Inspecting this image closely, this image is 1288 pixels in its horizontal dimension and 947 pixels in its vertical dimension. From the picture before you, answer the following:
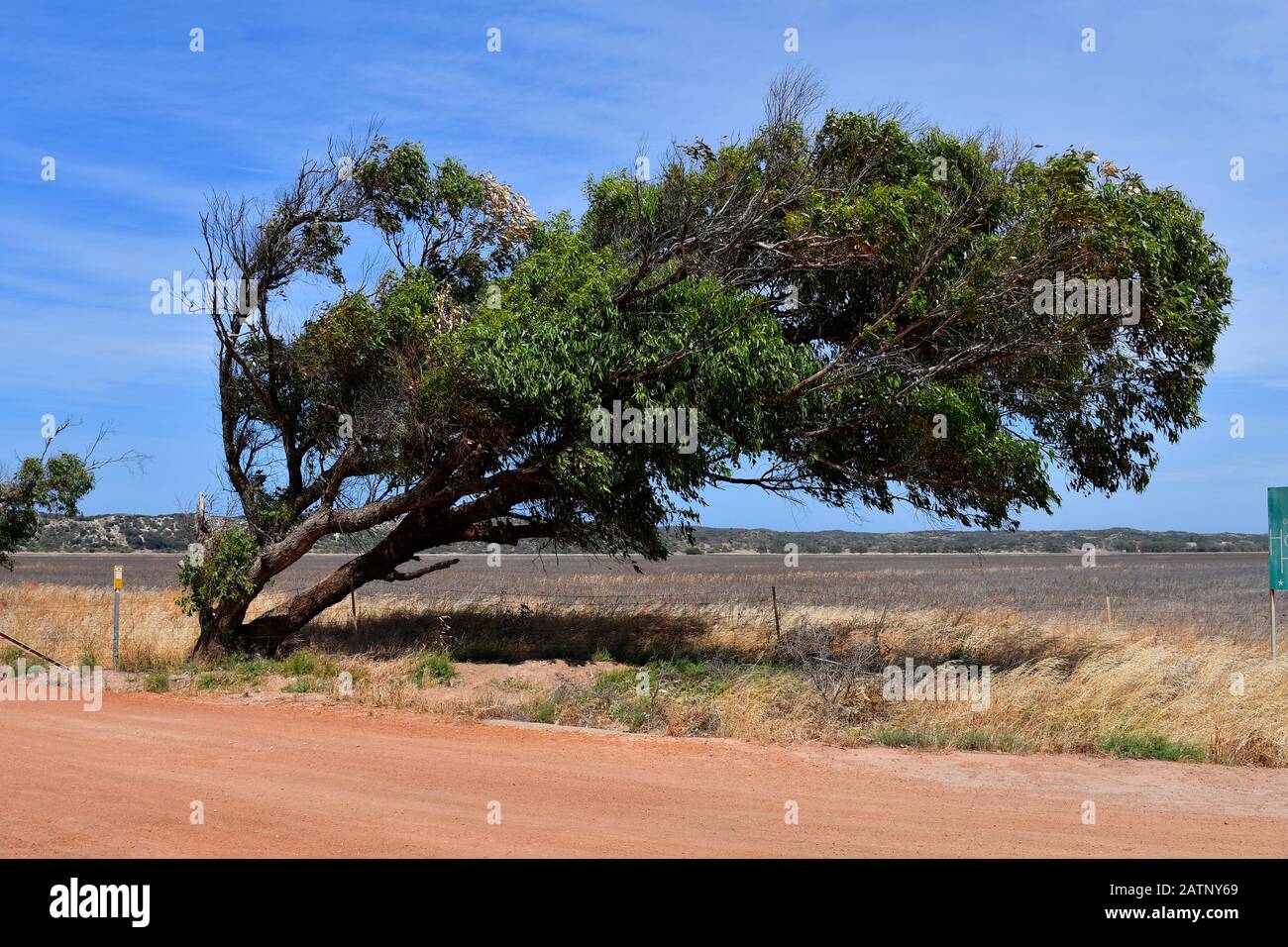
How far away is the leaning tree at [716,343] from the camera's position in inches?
615

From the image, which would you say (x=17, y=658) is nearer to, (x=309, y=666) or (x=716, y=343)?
(x=309, y=666)

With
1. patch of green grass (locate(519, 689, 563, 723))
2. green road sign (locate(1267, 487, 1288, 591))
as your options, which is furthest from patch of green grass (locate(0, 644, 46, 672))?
green road sign (locate(1267, 487, 1288, 591))

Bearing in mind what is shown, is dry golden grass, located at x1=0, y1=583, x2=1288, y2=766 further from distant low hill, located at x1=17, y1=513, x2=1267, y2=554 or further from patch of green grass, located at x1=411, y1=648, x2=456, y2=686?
distant low hill, located at x1=17, y1=513, x2=1267, y2=554

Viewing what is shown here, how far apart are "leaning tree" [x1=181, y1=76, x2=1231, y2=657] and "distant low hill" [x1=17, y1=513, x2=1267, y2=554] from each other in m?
68.0

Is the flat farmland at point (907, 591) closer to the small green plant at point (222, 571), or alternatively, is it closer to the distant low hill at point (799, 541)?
the small green plant at point (222, 571)

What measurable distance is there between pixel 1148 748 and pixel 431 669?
34.6ft

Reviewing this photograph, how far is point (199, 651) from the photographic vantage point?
62.7 feet

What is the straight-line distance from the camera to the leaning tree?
1562 cm

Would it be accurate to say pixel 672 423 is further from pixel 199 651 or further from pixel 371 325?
pixel 199 651

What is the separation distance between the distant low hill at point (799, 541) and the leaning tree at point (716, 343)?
6800 cm

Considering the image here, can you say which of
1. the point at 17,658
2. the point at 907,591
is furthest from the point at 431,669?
the point at 907,591

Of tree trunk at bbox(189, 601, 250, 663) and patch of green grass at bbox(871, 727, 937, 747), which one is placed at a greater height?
tree trunk at bbox(189, 601, 250, 663)

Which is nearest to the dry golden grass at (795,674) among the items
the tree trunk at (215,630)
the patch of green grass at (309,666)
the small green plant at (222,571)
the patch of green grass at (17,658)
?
the patch of green grass at (309,666)
